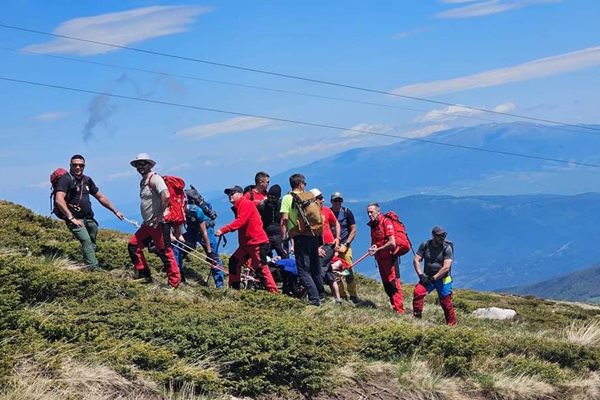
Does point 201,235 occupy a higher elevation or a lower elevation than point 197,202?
lower

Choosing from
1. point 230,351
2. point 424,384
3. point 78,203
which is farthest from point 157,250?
point 424,384

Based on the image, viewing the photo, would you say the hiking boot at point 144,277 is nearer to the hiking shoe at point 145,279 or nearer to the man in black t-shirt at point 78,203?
the hiking shoe at point 145,279

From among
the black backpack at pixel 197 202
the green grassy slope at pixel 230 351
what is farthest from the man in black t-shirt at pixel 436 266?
the black backpack at pixel 197 202

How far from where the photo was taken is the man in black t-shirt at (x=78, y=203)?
12164 millimetres

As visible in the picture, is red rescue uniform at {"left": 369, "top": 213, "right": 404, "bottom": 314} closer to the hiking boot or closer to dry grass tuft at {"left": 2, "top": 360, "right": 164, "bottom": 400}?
the hiking boot

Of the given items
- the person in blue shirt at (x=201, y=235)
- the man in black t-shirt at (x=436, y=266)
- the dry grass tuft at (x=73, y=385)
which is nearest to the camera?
the dry grass tuft at (x=73, y=385)

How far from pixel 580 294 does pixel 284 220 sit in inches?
7839

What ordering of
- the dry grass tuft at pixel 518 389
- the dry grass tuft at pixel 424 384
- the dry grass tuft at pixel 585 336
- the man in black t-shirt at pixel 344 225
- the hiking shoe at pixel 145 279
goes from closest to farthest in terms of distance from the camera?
the dry grass tuft at pixel 424 384, the dry grass tuft at pixel 518 389, the hiking shoe at pixel 145 279, the dry grass tuft at pixel 585 336, the man in black t-shirt at pixel 344 225

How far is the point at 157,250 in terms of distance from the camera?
40.4 ft

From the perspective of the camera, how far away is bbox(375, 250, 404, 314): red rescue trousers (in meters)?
14.7

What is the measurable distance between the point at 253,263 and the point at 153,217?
78.8 inches

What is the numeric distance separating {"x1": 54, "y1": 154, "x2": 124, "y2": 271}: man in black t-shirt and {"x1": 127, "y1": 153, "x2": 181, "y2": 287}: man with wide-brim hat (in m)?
0.71

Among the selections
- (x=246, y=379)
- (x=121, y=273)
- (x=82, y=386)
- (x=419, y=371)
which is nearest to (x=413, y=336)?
(x=419, y=371)

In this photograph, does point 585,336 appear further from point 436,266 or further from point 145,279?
point 145,279
